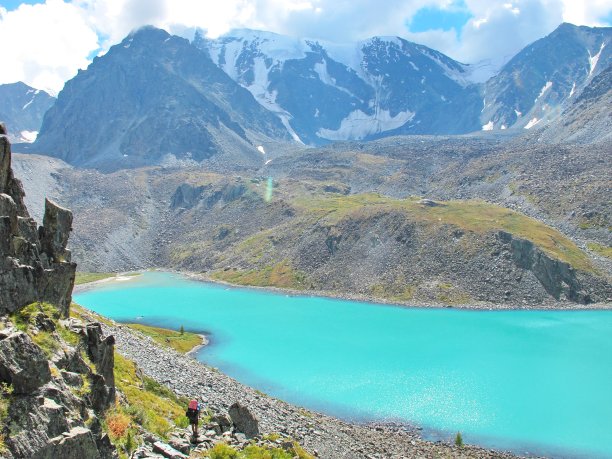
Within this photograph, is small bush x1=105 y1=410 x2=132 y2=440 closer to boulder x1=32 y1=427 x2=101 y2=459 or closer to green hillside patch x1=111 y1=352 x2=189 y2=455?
green hillside patch x1=111 y1=352 x2=189 y2=455

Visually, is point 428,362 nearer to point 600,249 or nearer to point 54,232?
point 54,232

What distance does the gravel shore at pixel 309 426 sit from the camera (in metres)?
43.0

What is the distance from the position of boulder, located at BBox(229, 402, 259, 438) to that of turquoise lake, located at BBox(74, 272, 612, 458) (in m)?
27.0

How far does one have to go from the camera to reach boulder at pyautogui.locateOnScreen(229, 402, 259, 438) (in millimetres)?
31203

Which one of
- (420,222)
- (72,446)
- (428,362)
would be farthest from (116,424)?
(420,222)

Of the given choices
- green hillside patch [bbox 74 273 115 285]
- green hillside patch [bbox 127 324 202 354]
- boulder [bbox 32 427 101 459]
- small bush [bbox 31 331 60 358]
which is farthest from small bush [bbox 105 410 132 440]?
green hillside patch [bbox 74 273 115 285]

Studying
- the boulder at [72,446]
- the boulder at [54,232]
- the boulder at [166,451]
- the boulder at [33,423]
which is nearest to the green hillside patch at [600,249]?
the boulder at [166,451]

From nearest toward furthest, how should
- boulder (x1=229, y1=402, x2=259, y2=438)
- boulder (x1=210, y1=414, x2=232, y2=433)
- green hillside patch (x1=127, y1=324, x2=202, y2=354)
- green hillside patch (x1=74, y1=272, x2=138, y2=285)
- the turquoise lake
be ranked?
boulder (x1=210, y1=414, x2=232, y2=433)
boulder (x1=229, y1=402, x2=259, y2=438)
the turquoise lake
green hillside patch (x1=127, y1=324, x2=202, y2=354)
green hillside patch (x1=74, y1=272, x2=138, y2=285)

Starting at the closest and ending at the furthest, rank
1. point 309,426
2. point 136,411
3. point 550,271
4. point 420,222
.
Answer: point 136,411 → point 309,426 → point 550,271 → point 420,222

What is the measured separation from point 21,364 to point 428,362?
6897 cm

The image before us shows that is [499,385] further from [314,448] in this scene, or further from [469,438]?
[314,448]

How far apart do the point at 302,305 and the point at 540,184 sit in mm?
116955

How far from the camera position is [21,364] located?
1655 cm

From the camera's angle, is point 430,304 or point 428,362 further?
point 430,304
